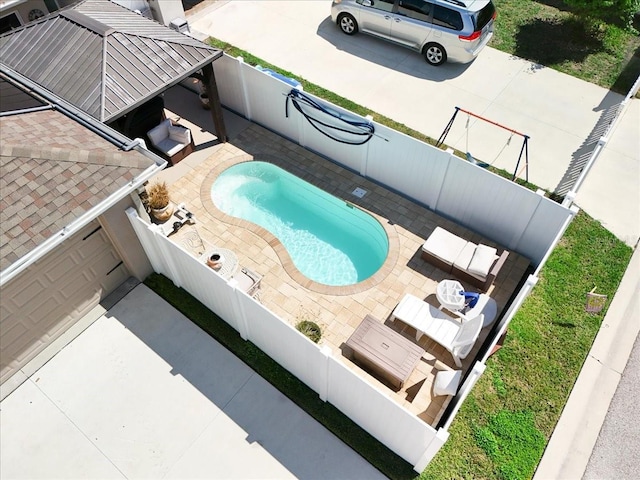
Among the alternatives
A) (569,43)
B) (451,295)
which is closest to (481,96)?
(569,43)

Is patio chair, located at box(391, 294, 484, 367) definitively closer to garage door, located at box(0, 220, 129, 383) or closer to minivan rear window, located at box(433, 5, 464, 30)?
garage door, located at box(0, 220, 129, 383)

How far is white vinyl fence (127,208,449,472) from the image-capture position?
23.7 feet

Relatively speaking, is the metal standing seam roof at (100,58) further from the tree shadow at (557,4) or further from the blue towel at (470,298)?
the tree shadow at (557,4)

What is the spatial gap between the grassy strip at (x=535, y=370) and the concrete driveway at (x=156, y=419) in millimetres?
1810

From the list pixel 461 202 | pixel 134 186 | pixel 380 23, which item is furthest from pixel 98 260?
pixel 380 23

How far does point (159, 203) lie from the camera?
1107 cm

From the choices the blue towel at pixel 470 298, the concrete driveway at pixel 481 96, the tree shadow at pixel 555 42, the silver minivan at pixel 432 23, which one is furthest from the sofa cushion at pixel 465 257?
the tree shadow at pixel 555 42

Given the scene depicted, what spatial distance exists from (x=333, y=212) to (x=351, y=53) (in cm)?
763

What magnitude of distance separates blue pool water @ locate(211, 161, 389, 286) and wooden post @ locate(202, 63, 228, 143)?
1.24m

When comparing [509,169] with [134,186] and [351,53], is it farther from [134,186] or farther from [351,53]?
[134,186]

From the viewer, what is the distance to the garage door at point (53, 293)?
27.9 ft

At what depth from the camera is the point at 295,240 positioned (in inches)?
456

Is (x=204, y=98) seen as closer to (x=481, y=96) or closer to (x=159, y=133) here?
(x=159, y=133)

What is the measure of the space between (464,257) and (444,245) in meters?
0.52
